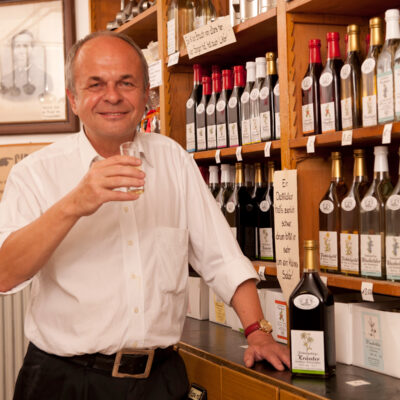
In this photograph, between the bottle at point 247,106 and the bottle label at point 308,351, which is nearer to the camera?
the bottle label at point 308,351

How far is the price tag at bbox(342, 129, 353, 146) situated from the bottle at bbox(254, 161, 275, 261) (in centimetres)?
65

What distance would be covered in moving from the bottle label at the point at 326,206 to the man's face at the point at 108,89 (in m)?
0.69

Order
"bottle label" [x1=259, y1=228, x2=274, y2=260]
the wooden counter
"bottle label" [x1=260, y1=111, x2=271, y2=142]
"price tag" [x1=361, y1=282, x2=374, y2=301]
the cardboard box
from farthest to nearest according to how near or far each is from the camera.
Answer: the cardboard box → "bottle label" [x1=259, y1=228, x2=274, y2=260] → "bottle label" [x1=260, y1=111, x2=271, y2=142] → "price tag" [x1=361, y1=282, x2=374, y2=301] → the wooden counter

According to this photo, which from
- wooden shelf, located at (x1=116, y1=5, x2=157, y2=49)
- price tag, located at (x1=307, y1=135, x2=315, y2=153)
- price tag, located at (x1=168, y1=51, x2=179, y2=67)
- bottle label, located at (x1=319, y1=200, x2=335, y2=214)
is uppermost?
wooden shelf, located at (x1=116, y1=5, x2=157, y2=49)

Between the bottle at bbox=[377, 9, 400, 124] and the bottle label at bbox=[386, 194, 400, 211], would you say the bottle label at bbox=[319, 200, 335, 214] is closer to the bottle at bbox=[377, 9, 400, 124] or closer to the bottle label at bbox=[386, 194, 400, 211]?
the bottle label at bbox=[386, 194, 400, 211]

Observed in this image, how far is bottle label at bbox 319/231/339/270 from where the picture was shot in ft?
6.65

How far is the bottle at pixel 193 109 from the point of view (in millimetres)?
2821

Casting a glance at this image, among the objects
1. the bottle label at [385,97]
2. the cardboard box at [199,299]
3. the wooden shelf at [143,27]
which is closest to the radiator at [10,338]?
the cardboard box at [199,299]

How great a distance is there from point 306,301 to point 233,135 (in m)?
1.02

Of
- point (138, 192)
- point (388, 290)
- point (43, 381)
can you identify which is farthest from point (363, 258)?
point (43, 381)

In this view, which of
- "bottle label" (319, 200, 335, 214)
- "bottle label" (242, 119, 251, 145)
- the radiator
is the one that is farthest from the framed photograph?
"bottle label" (319, 200, 335, 214)

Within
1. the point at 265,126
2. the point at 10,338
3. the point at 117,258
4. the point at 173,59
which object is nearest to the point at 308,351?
the point at 117,258

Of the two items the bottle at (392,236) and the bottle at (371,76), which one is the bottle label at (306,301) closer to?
the bottle at (392,236)

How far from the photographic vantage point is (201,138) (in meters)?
2.76
